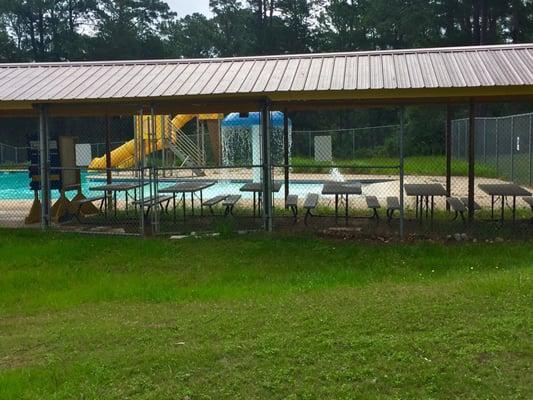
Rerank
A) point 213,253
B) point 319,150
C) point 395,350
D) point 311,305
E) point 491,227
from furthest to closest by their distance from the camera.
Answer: point 319,150, point 491,227, point 213,253, point 311,305, point 395,350

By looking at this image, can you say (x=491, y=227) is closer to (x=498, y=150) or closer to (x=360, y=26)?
(x=498, y=150)

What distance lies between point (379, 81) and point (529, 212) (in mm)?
5100

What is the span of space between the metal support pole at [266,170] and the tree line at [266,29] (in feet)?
81.0

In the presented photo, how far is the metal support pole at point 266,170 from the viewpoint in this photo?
34.1 ft

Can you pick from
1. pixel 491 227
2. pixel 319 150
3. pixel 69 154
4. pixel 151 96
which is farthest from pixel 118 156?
pixel 491 227

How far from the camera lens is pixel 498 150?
887 inches

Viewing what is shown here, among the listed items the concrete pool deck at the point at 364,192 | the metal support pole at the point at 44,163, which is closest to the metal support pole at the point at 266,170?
the metal support pole at the point at 44,163

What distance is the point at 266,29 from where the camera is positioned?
50.2m

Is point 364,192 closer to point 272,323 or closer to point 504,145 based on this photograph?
point 504,145

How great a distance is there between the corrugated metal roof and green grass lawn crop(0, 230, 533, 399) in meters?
2.51

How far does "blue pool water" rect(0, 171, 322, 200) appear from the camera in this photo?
20337 mm

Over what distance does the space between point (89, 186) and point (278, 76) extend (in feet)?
45.6

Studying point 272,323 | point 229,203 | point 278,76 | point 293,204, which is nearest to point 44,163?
point 229,203

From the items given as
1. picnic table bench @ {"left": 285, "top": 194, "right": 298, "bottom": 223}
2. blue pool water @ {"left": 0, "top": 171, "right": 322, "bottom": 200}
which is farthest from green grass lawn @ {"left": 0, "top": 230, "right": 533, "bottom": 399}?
blue pool water @ {"left": 0, "top": 171, "right": 322, "bottom": 200}
